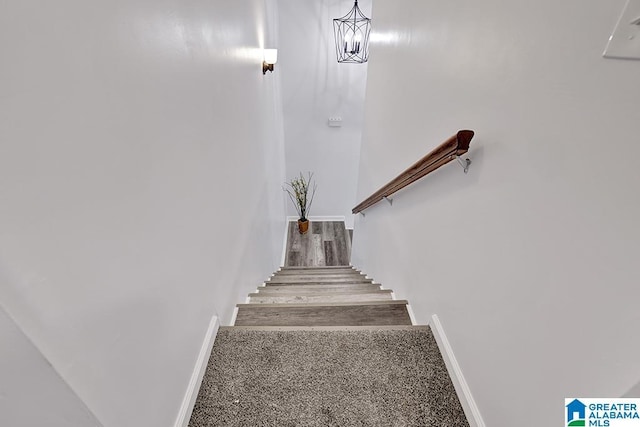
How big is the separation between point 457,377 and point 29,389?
1.33m

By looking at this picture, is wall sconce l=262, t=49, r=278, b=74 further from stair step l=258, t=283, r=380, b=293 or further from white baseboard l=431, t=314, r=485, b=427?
white baseboard l=431, t=314, r=485, b=427

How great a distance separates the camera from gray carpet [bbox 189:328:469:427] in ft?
3.70

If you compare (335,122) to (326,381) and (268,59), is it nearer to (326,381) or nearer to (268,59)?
(268,59)

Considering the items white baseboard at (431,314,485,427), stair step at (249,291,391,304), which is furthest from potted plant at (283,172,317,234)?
white baseboard at (431,314,485,427)

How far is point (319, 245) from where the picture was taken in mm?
5188

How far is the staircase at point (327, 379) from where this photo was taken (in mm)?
1129

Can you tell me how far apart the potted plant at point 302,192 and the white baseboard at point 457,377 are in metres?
4.05

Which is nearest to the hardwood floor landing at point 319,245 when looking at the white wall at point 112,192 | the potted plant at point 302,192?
the potted plant at point 302,192

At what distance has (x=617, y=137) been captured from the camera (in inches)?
23.4

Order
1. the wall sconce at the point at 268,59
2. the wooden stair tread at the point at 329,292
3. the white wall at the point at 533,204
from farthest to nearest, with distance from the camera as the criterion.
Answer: the wall sconce at the point at 268,59 → the wooden stair tread at the point at 329,292 → the white wall at the point at 533,204

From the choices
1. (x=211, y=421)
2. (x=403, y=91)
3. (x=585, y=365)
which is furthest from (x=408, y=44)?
(x=211, y=421)

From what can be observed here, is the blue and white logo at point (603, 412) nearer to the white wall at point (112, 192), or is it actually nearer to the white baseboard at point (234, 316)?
the white wall at point (112, 192)

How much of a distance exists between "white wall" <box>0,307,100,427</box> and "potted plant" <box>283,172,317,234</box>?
4717 mm

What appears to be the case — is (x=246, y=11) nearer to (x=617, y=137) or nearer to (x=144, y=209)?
(x=144, y=209)
